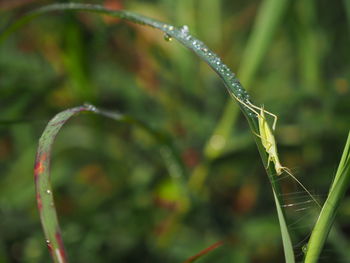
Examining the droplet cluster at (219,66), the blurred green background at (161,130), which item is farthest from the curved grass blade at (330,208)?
the blurred green background at (161,130)

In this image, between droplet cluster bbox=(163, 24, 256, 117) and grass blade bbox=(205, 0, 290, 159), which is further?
grass blade bbox=(205, 0, 290, 159)

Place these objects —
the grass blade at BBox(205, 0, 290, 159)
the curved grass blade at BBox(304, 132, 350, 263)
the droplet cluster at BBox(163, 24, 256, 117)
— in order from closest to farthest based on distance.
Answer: the curved grass blade at BBox(304, 132, 350, 263) → the droplet cluster at BBox(163, 24, 256, 117) → the grass blade at BBox(205, 0, 290, 159)

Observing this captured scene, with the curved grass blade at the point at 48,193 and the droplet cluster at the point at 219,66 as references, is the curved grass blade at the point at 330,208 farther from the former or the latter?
the curved grass blade at the point at 48,193

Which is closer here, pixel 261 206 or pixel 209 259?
pixel 209 259

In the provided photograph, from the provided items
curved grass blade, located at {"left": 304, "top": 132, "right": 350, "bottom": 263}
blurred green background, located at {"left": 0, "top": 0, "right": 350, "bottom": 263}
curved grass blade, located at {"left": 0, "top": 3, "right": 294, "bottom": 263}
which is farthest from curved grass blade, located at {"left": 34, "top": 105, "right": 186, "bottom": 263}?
blurred green background, located at {"left": 0, "top": 0, "right": 350, "bottom": 263}

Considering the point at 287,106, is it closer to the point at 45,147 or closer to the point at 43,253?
the point at 43,253

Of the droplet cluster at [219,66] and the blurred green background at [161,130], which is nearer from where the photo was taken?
the droplet cluster at [219,66]

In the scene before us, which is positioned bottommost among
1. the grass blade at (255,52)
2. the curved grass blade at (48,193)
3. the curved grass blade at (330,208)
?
the curved grass blade at (330,208)

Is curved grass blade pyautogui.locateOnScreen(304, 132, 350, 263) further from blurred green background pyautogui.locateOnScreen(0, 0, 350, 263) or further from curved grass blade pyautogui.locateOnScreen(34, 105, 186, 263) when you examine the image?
blurred green background pyautogui.locateOnScreen(0, 0, 350, 263)

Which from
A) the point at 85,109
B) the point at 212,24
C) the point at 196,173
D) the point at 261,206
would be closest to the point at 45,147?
the point at 85,109
